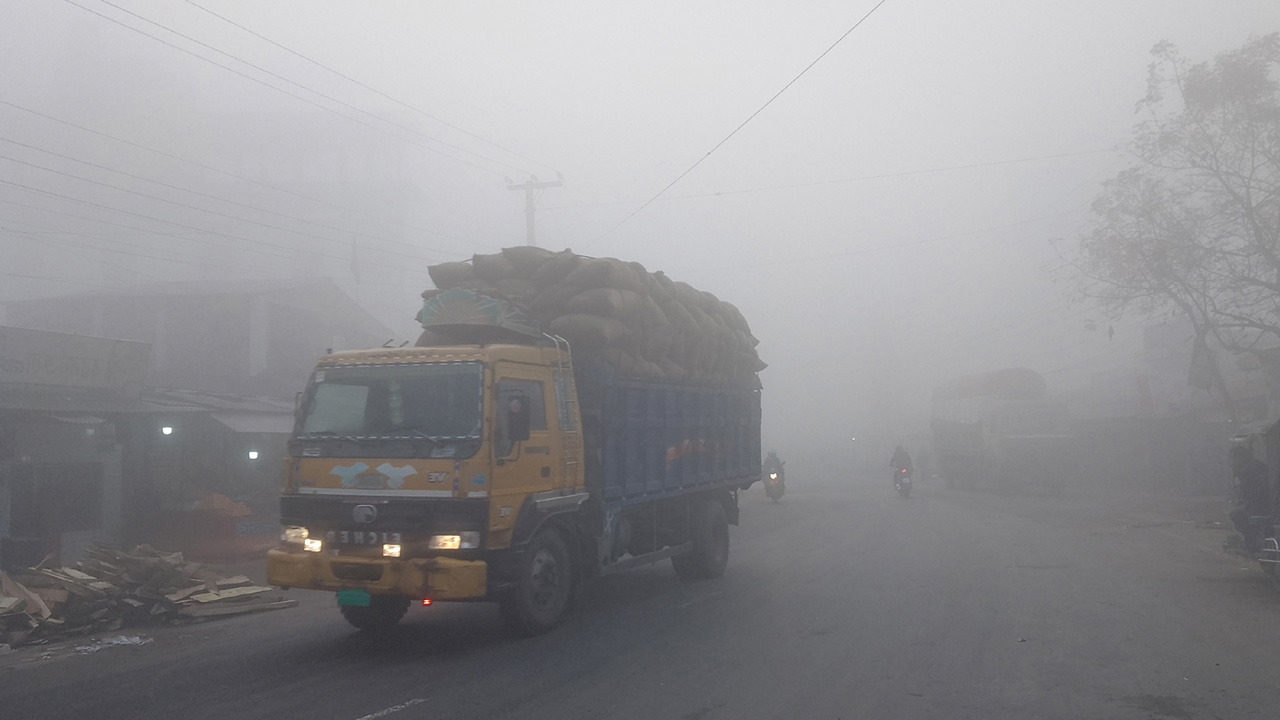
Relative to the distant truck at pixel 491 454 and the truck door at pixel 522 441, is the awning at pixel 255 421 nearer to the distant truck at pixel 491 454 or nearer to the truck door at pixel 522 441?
the distant truck at pixel 491 454

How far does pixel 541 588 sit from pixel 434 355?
234 cm

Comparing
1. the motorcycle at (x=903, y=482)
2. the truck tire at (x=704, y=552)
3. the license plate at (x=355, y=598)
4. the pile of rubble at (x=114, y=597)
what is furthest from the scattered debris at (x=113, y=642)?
the motorcycle at (x=903, y=482)

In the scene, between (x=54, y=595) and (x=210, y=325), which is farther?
(x=210, y=325)

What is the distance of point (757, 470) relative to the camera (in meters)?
14.4

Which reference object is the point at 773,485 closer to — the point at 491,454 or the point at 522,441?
the point at 522,441

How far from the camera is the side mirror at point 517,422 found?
25.6ft

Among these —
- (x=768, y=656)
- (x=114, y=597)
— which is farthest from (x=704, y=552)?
(x=114, y=597)

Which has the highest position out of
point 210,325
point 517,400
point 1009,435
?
point 210,325

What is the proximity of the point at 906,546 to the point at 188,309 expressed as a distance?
2480cm

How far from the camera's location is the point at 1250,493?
37.0 feet

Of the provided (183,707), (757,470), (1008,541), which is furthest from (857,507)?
(183,707)

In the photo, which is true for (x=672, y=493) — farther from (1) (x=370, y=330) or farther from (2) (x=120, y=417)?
(1) (x=370, y=330)

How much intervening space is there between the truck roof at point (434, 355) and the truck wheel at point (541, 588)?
5.46 ft

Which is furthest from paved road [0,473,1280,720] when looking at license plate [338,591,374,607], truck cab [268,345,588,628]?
truck cab [268,345,588,628]
